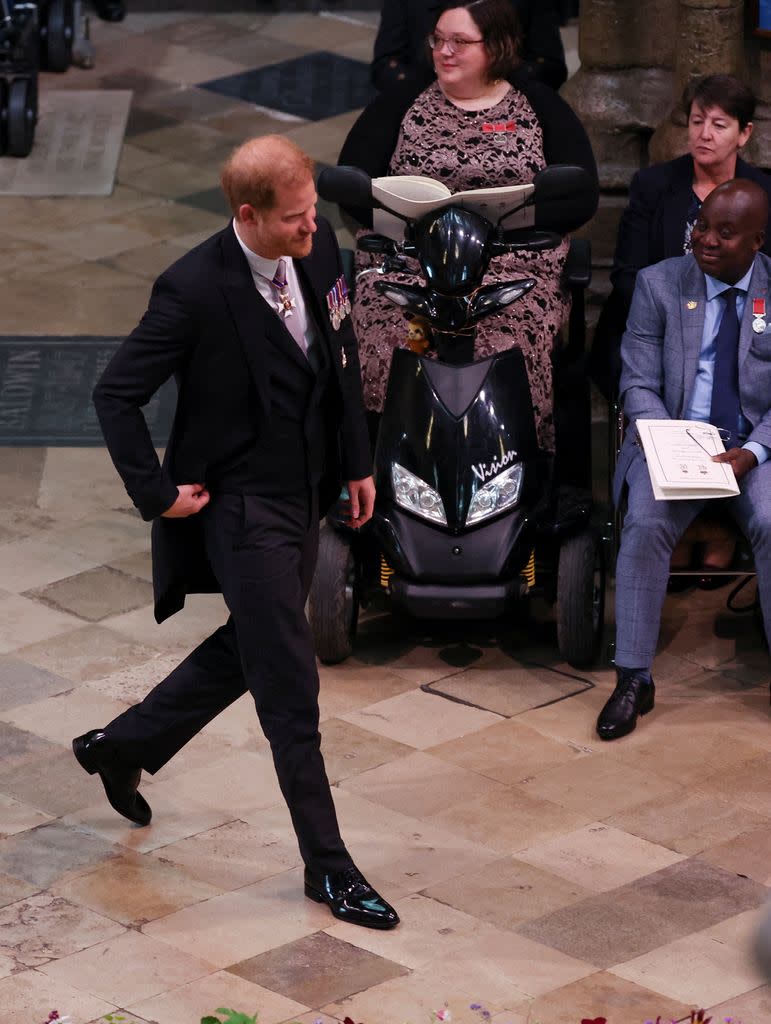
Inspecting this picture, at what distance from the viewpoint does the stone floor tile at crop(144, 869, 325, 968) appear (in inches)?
165

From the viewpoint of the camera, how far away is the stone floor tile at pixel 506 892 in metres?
4.36

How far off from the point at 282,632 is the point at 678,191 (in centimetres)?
244

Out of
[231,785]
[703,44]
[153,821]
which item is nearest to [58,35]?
[703,44]

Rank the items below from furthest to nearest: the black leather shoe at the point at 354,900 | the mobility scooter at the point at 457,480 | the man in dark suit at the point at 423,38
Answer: the man in dark suit at the point at 423,38, the mobility scooter at the point at 457,480, the black leather shoe at the point at 354,900

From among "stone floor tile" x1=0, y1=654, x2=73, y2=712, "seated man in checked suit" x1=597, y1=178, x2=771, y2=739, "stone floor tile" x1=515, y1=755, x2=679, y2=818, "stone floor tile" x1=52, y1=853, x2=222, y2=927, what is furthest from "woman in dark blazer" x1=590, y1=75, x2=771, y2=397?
"stone floor tile" x1=52, y1=853, x2=222, y2=927

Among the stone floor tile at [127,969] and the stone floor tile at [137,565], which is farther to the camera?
the stone floor tile at [137,565]

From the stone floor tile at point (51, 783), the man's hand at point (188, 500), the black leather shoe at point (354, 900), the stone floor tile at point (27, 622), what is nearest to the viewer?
the man's hand at point (188, 500)

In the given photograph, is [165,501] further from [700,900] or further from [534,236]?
[534,236]

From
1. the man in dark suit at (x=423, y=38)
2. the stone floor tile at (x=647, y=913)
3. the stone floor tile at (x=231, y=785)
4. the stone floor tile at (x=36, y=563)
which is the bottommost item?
the stone floor tile at (x=36, y=563)

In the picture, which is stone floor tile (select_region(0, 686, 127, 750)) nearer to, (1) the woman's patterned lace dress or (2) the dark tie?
(1) the woman's patterned lace dress

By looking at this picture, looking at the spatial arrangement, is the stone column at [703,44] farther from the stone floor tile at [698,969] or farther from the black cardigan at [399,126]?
the stone floor tile at [698,969]

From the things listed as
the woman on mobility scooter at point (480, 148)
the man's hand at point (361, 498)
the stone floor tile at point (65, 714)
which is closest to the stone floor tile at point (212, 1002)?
the man's hand at point (361, 498)

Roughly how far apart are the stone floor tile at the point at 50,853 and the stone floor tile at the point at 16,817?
0.08 feet

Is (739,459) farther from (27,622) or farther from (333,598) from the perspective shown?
(27,622)
